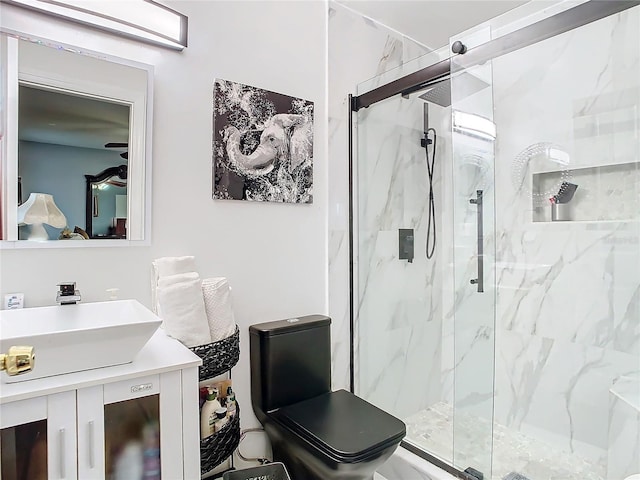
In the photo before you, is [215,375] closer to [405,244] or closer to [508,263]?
[405,244]

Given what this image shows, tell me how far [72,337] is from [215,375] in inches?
24.8

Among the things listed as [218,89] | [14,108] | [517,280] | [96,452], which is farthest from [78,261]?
[517,280]

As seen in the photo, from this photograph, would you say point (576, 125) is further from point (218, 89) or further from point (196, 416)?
point (196, 416)

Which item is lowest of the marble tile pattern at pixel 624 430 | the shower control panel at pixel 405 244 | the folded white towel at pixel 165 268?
the marble tile pattern at pixel 624 430

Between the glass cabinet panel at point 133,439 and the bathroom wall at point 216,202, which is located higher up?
the bathroom wall at point 216,202

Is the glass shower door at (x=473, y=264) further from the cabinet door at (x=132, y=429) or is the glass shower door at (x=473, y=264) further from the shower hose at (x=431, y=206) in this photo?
the cabinet door at (x=132, y=429)

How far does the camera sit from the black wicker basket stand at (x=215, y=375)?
146 cm

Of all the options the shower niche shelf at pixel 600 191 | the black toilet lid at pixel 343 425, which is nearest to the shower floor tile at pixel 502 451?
the black toilet lid at pixel 343 425

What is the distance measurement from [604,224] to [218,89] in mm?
2004

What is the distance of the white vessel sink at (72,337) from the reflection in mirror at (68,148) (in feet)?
0.94

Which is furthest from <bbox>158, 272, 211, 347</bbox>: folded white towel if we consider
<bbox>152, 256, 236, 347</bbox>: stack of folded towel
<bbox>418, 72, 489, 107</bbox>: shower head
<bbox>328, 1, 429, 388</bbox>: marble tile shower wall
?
<bbox>418, 72, 489, 107</bbox>: shower head

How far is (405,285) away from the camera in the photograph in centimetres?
250

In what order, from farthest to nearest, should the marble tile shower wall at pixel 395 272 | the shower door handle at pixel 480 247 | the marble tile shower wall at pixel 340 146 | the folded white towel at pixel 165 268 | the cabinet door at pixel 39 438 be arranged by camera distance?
the marble tile shower wall at pixel 395 272
the marble tile shower wall at pixel 340 146
the shower door handle at pixel 480 247
the folded white towel at pixel 165 268
the cabinet door at pixel 39 438

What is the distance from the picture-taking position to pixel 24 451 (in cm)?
97
